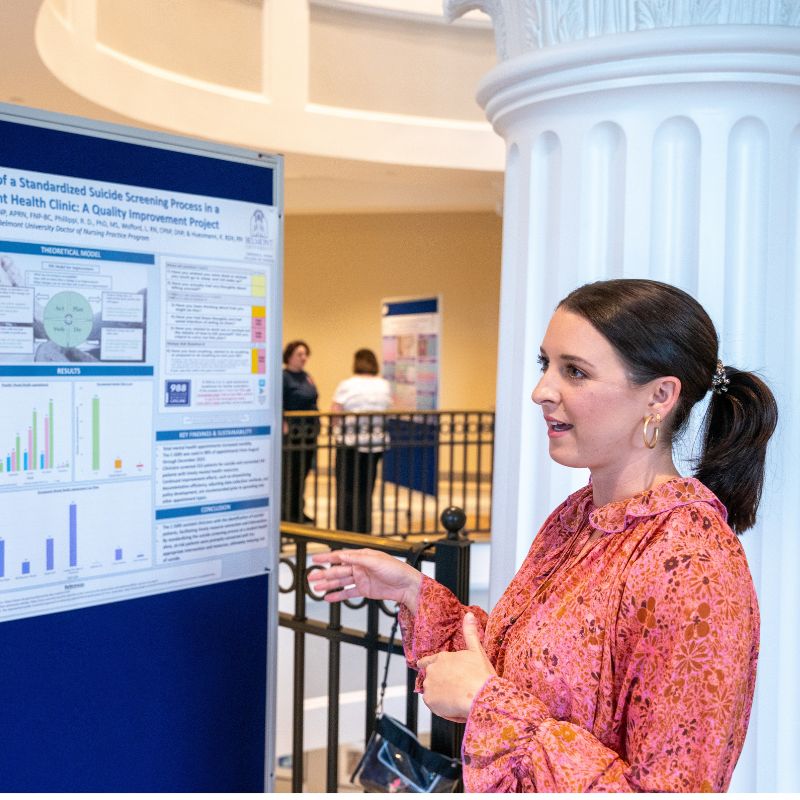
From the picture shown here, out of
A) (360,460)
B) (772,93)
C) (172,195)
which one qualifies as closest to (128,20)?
(360,460)

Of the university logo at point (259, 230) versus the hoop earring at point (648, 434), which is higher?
the university logo at point (259, 230)

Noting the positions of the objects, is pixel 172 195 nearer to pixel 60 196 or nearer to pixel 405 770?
pixel 60 196

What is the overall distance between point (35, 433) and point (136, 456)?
24cm

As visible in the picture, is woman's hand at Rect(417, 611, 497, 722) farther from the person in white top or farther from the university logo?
the person in white top

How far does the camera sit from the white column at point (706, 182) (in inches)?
80.4

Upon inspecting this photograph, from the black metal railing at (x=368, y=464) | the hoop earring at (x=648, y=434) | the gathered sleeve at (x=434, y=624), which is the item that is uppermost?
the hoop earring at (x=648, y=434)

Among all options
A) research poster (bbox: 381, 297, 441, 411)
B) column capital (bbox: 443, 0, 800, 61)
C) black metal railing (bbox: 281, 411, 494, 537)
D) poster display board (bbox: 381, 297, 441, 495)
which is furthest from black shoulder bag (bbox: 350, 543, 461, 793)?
research poster (bbox: 381, 297, 441, 411)

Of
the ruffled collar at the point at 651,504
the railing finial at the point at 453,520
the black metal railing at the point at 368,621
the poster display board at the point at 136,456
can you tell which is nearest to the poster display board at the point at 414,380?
the black metal railing at the point at 368,621

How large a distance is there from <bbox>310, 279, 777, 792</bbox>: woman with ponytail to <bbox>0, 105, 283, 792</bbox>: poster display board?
895 millimetres

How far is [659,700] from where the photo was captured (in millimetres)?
1273

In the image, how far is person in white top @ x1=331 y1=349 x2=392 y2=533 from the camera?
813 centimetres

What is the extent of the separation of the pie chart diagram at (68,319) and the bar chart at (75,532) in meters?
0.32

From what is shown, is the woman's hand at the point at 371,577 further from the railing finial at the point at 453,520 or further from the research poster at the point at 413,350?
the research poster at the point at 413,350

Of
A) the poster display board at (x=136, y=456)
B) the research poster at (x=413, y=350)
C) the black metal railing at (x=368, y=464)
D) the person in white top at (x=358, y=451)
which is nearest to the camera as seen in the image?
the poster display board at (x=136, y=456)
